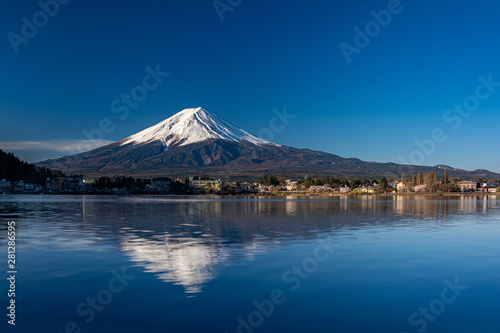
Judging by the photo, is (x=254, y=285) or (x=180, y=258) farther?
(x=180, y=258)

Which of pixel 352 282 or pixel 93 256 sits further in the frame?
pixel 93 256

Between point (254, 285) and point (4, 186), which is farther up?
point (254, 285)

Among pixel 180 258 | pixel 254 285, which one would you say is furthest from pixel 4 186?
pixel 254 285

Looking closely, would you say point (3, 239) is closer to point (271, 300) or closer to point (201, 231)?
point (201, 231)

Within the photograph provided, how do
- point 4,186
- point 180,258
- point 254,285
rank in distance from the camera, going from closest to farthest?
point 254,285, point 180,258, point 4,186

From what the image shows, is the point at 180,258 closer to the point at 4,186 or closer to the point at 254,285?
the point at 254,285

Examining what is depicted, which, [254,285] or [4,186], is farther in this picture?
[4,186]

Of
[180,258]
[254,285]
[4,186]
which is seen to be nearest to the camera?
[254,285]

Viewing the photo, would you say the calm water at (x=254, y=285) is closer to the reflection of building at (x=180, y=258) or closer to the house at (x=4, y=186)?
the reflection of building at (x=180, y=258)

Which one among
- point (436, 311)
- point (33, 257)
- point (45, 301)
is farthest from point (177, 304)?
point (33, 257)

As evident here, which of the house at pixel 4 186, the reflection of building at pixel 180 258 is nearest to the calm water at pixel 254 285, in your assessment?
the reflection of building at pixel 180 258

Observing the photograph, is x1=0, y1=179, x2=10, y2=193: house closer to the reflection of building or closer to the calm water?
the calm water
